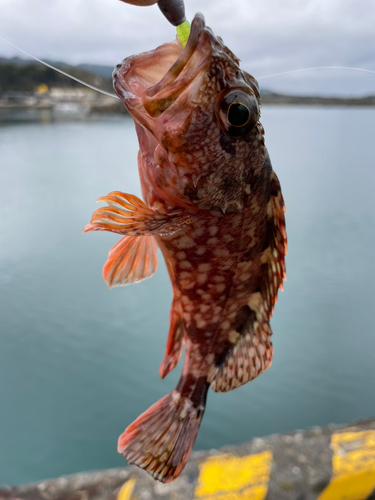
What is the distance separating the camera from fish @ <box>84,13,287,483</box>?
2.14ft

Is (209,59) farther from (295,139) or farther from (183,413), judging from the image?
(295,139)

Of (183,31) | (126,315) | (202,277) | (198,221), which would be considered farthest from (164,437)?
(126,315)

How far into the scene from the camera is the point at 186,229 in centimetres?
83

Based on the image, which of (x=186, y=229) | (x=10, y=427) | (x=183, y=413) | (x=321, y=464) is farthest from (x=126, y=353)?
(x=186, y=229)

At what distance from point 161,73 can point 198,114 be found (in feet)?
0.36

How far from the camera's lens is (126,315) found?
368 cm

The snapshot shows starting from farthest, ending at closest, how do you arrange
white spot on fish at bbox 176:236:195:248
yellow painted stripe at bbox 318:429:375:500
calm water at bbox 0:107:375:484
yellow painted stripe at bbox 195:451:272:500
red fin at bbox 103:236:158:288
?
calm water at bbox 0:107:375:484
yellow painted stripe at bbox 318:429:375:500
yellow painted stripe at bbox 195:451:272:500
red fin at bbox 103:236:158:288
white spot on fish at bbox 176:236:195:248

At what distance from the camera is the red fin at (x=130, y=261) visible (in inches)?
38.4

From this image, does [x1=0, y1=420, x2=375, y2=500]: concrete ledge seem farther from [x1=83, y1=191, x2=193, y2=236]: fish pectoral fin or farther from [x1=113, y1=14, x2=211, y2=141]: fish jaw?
[x1=113, y1=14, x2=211, y2=141]: fish jaw

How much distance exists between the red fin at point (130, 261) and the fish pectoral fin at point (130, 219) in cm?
27

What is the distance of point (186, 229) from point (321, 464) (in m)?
1.64

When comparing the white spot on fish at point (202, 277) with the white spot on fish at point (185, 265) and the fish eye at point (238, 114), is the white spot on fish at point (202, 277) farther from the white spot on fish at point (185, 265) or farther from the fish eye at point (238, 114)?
the fish eye at point (238, 114)

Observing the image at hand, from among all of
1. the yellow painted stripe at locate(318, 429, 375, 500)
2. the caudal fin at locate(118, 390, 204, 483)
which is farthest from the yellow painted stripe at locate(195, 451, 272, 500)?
the caudal fin at locate(118, 390, 204, 483)

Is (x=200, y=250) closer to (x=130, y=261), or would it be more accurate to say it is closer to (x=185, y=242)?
(x=185, y=242)
